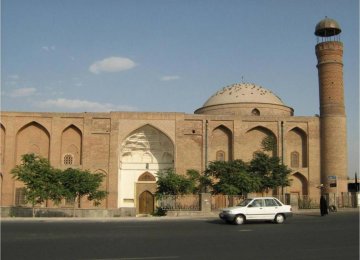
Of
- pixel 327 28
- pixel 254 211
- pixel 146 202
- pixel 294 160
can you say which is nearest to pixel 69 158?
pixel 146 202

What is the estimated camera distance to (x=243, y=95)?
3566cm

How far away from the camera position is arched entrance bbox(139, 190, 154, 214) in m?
30.2

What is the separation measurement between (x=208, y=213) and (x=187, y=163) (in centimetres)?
855

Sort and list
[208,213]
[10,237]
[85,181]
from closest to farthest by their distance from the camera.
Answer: [10,237] < [208,213] < [85,181]

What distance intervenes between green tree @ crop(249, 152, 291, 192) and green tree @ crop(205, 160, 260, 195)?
1003 millimetres

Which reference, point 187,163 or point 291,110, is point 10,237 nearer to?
point 187,163

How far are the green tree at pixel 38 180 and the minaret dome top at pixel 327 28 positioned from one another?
22537 millimetres

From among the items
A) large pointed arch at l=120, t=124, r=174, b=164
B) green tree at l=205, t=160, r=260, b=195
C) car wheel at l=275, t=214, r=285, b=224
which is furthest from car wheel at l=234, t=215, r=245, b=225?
large pointed arch at l=120, t=124, r=174, b=164

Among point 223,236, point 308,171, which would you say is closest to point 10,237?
point 223,236

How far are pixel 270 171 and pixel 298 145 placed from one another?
5.12 m

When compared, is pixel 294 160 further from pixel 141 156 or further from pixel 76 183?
pixel 76 183

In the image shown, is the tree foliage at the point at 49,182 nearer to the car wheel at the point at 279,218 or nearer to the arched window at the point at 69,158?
the arched window at the point at 69,158

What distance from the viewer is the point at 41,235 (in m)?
11.8

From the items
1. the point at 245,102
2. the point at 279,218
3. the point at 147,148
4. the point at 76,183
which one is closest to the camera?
the point at 279,218
